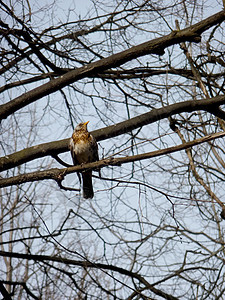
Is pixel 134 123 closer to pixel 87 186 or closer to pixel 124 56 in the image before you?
pixel 124 56

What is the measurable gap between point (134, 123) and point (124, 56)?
670mm

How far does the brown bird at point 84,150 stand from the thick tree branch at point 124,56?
1.09 m

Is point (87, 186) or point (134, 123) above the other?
point (87, 186)

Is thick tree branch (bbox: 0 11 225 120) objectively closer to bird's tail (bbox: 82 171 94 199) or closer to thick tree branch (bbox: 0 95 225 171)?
thick tree branch (bbox: 0 95 225 171)

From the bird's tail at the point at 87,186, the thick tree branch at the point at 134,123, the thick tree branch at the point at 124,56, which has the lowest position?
the thick tree branch at the point at 134,123

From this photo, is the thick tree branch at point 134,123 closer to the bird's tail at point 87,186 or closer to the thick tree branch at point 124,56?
the thick tree branch at point 124,56

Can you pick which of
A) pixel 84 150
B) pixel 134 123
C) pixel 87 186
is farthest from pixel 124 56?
pixel 87 186

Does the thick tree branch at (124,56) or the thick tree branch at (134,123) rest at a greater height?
the thick tree branch at (124,56)

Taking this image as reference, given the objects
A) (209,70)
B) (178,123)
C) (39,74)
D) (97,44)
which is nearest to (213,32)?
(209,70)

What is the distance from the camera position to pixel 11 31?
4141 millimetres

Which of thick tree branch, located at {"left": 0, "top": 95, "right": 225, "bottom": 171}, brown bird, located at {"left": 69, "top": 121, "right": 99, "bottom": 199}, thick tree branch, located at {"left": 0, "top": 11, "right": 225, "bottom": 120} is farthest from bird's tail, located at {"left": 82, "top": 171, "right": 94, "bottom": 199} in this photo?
thick tree branch, located at {"left": 0, "top": 11, "right": 225, "bottom": 120}

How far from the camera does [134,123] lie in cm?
393

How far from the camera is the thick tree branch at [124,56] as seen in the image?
3.77 meters

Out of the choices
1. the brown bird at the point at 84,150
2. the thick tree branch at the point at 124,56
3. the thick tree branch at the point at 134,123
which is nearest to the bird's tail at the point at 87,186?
the brown bird at the point at 84,150
